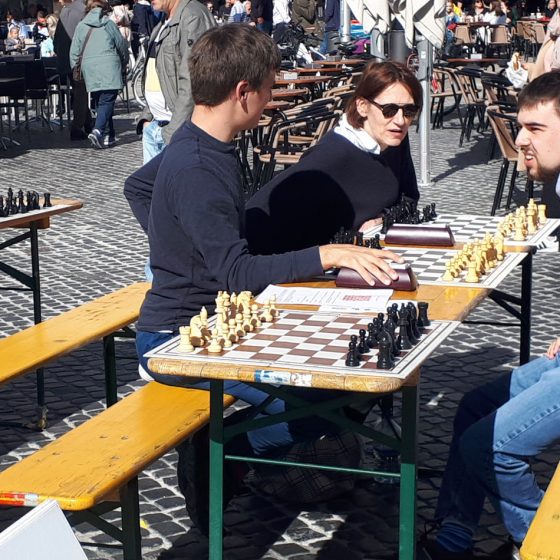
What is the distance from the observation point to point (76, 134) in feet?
53.5

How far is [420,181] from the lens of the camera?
38.1ft

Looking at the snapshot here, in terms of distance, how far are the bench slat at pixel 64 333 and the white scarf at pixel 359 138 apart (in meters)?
1.13

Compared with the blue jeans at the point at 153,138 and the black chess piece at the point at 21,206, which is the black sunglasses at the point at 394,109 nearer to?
the black chess piece at the point at 21,206

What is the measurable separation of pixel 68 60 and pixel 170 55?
32.4ft

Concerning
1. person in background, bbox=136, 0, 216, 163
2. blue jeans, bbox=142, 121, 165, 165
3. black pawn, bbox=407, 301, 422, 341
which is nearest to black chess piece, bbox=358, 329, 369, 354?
black pawn, bbox=407, 301, 422, 341

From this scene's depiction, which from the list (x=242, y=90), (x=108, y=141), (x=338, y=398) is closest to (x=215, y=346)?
(x=338, y=398)

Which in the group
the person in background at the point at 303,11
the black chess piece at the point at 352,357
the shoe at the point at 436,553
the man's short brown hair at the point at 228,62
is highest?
the person in background at the point at 303,11

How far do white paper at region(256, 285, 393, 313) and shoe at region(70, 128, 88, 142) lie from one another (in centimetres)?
1323

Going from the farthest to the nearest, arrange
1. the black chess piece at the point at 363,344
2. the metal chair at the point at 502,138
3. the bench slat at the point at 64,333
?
the metal chair at the point at 502,138
the bench slat at the point at 64,333
the black chess piece at the point at 363,344

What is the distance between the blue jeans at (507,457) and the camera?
126 inches

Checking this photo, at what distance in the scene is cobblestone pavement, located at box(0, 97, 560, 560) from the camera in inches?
150

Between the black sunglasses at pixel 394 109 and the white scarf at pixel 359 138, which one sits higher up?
the black sunglasses at pixel 394 109

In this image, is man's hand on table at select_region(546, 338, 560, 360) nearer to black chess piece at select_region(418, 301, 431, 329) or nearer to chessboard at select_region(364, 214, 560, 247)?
black chess piece at select_region(418, 301, 431, 329)

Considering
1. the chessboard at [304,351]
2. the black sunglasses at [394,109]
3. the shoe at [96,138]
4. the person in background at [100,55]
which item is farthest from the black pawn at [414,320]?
the shoe at [96,138]
